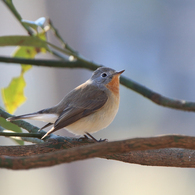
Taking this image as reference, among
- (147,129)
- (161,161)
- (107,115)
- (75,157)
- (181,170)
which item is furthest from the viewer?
(147,129)

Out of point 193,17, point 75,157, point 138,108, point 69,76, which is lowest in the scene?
point 75,157

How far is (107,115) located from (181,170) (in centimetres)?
398

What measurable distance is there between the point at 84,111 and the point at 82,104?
0.32 ft

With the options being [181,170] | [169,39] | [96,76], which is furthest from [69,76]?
[96,76]

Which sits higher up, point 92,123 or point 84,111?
point 84,111

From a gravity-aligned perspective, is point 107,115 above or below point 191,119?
below

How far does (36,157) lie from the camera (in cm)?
101

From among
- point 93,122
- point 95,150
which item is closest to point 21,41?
point 93,122

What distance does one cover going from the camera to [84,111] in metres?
2.49

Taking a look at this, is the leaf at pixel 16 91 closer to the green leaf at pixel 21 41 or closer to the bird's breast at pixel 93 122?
the green leaf at pixel 21 41

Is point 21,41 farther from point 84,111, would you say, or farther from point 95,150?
point 95,150

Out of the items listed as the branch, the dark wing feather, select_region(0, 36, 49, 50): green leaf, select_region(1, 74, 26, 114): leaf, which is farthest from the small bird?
the branch

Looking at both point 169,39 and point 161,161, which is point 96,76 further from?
point 169,39

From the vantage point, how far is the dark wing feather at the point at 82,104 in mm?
2319
